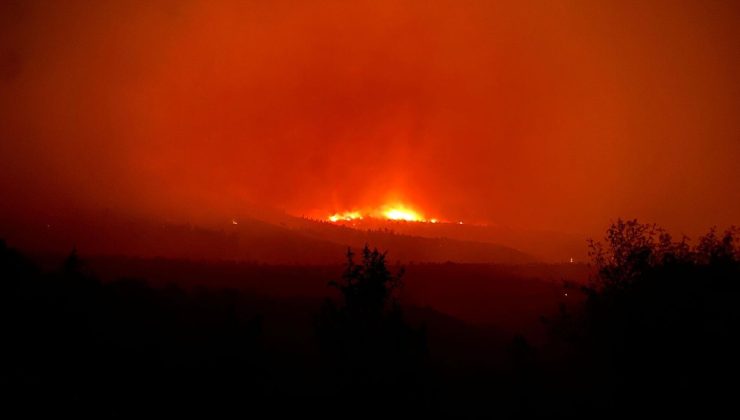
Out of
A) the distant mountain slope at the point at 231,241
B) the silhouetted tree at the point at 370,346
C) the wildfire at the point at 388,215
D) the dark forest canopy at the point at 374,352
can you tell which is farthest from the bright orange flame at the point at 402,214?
the silhouetted tree at the point at 370,346

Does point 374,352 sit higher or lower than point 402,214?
lower

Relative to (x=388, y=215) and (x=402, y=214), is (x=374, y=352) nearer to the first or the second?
(x=388, y=215)

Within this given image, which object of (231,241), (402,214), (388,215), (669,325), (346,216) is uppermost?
(402,214)

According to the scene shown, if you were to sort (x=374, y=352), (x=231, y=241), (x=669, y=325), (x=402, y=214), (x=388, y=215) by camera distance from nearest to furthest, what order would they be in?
(x=669, y=325) → (x=374, y=352) → (x=231, y=241) → (x=388, y=215) → (x=402, y=214)

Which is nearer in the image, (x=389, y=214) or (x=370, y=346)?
(x=370, y=346)

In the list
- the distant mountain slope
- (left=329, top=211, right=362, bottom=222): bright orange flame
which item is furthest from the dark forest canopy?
(left=329, top=211, right=362, bottom=222): bright orange flame

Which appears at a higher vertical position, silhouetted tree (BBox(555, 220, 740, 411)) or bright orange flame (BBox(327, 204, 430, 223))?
bright orange flame (BBox(327, 204, 430, 223))

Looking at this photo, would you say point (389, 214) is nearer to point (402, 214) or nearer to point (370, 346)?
point (402, 214)

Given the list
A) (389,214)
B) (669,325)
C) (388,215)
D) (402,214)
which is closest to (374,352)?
(669,325)

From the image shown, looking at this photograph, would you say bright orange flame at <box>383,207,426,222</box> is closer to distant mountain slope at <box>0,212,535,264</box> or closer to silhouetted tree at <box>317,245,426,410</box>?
distant mountain slope at <box>0,212,535,264</box>

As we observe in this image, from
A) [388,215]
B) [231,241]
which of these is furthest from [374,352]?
[388,215]

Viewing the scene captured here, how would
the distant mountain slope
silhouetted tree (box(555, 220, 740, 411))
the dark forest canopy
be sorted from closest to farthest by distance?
silhouetted tree (box(555, 220, 740, 411)) → the dark forest canopy → the distant mountain slope

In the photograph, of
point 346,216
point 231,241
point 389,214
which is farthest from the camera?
point 389,214

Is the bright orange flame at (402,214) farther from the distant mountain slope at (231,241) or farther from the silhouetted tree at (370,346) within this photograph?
the silhouetted tree at (370,346)
